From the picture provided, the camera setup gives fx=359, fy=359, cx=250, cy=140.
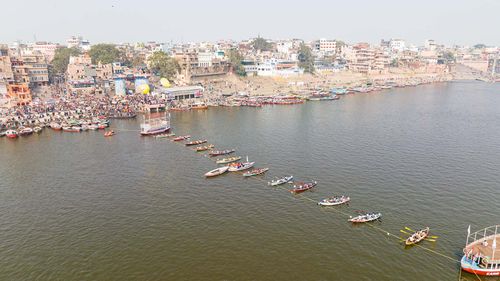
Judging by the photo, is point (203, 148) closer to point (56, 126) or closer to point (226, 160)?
point (226, 160)

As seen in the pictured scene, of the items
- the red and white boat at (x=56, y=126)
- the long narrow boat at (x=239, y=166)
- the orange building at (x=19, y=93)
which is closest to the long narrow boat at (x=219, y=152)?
the long narrow boat at (x=239, y=166)

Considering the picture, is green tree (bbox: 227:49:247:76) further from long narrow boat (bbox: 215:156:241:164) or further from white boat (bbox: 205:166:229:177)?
white boat (bbox: 205:166:229:177)

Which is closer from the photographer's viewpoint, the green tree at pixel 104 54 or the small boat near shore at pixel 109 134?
the small boat near shore at pixel 109 134

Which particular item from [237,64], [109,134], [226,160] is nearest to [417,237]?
[226,160]

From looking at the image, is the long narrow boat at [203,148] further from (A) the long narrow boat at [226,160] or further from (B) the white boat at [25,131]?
(B) the white boat at [25,131]

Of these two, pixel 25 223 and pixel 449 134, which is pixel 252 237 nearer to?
pixel 25 223

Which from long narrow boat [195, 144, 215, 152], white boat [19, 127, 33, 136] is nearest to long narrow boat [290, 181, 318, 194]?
long narrow boat [195, 144, 215, 152]

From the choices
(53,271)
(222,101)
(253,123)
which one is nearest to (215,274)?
(53,271)
